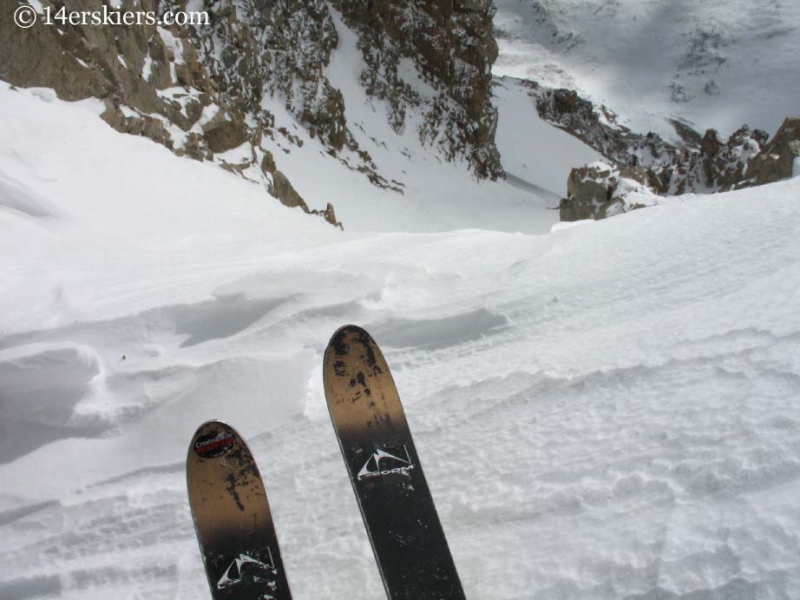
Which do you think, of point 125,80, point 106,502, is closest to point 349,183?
point 125,80

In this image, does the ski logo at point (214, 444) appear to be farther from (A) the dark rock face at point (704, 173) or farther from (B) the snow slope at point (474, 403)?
(A) the dark rock face at point (704, 173)

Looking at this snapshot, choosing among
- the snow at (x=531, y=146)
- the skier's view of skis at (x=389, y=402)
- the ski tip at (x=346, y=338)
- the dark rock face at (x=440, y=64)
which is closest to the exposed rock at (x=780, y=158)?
the skier's view of skis at (x=389, y=402)

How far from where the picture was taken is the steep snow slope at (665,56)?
57000 millimetres

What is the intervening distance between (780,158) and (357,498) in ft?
45.8

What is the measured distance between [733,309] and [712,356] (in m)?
0.38

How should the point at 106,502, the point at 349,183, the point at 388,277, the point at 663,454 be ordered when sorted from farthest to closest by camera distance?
the point at 349,183 → the point at 388,277 → the point at 106,502 → the point at 663,454

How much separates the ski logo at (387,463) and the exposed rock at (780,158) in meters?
12.9

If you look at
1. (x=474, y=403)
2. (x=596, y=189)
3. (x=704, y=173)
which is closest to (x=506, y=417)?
(x=474, y=403)

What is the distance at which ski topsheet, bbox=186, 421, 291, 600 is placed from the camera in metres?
1.87

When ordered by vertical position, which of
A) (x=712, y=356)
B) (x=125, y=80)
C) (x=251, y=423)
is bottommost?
(x=251, y=423)

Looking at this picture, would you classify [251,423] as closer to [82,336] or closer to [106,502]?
[106,502]

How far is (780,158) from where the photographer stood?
42.6 feet

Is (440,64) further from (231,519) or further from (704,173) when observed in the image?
(231,519)

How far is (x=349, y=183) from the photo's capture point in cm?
1933
